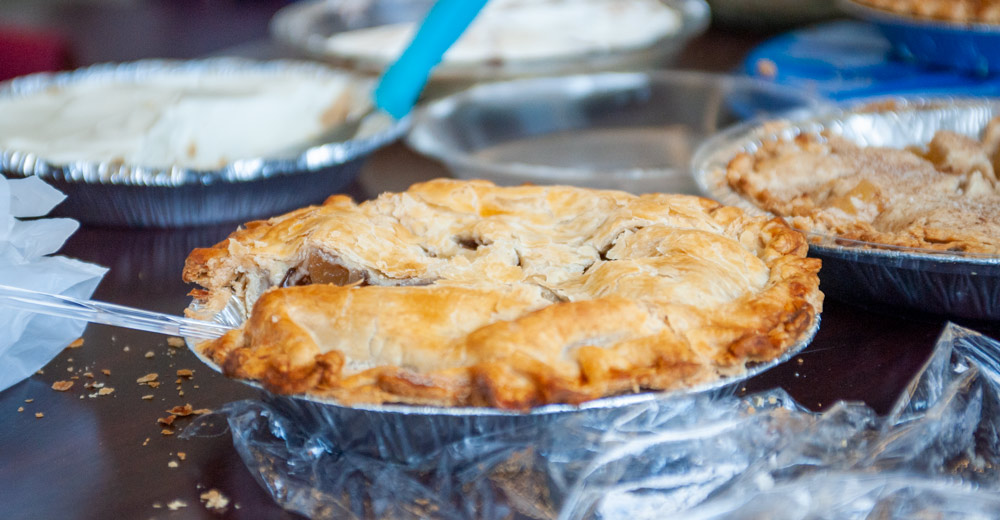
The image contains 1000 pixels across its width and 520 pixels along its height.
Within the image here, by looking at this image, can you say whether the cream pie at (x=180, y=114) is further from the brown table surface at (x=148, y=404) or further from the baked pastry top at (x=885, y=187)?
the baked pastry top at (x=885, y=187)

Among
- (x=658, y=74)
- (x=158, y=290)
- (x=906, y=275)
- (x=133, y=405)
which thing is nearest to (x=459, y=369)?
(x=133, y=405)

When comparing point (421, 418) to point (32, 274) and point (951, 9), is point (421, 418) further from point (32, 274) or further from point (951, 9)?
point (951, 9)

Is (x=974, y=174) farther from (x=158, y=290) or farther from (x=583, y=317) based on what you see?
(x=158, y=290)

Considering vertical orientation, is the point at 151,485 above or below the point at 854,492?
below

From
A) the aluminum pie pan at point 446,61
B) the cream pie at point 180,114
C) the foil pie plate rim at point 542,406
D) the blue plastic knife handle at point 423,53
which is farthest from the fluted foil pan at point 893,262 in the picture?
the cream pie at point 180,114

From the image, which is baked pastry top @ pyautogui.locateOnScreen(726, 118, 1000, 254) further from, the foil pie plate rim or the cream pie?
the cream pie
